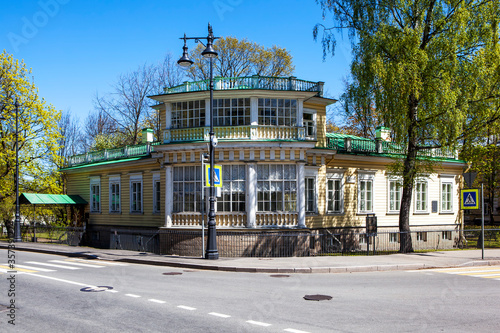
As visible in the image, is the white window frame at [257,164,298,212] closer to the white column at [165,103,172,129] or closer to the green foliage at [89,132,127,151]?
the white column at [165,103,172,129]

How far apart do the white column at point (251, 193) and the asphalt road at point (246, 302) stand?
6385 millimetres

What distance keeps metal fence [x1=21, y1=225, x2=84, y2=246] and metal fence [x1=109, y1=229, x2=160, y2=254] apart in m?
3.82

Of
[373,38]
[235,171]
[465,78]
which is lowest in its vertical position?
[235,171]

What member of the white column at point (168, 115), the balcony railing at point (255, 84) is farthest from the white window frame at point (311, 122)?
the white column at point (168, 115)

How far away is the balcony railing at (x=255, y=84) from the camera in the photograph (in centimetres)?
2334

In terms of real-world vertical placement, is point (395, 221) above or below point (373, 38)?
below

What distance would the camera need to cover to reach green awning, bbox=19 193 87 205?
31.5 meters

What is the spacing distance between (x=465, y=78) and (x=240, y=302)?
15.8 meters

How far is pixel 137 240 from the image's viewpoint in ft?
82.8

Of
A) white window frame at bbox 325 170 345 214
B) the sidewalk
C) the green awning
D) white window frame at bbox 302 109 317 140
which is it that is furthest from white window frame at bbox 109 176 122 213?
white window frame at bbox 325 170 345 214

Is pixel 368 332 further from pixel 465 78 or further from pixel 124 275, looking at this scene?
pixel 465 78

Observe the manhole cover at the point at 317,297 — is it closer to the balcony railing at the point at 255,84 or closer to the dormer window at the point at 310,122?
the balcony railing at the point at 255,84

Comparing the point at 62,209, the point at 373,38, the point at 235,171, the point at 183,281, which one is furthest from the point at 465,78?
the point at 62,209

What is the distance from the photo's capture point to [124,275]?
15.4 m
